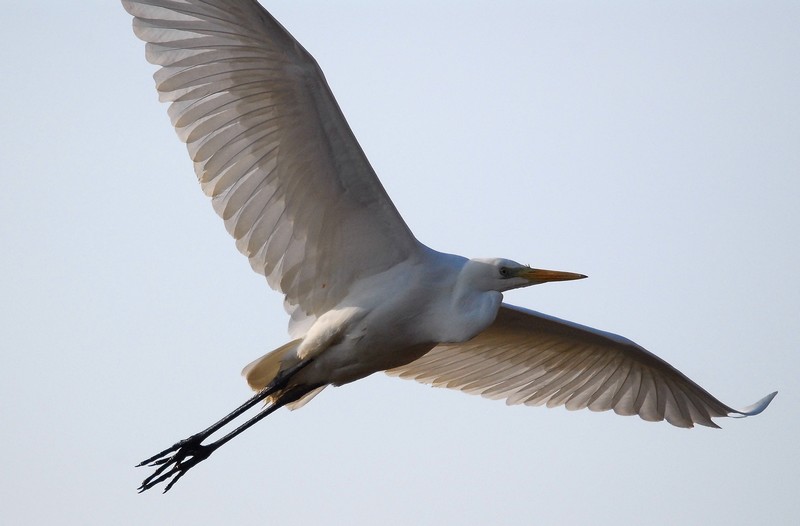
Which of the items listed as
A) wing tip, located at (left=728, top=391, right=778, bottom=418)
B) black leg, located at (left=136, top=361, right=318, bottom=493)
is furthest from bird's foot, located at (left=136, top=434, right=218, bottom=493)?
wing tip, located at (left=728, top=391, right=778, bottom=418)

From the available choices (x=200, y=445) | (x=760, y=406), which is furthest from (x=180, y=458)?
(x=760, y=406)

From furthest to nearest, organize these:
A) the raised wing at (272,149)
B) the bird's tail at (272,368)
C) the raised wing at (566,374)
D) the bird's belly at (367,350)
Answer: the raised wing at (566,374), the bird's tail at (272,368), the bird's belly at (367,350), the raised wing at (272,149)

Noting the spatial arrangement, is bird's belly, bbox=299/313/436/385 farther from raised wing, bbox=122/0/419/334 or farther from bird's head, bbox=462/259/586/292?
bird's head, bbox=462/259/586/292

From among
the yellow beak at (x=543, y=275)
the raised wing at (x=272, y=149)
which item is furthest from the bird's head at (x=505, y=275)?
the raised wing at (x=272, y=149)

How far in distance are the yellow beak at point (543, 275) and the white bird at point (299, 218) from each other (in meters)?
0.01

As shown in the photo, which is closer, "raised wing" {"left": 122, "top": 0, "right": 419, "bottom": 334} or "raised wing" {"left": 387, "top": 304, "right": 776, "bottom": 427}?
"raised wing" {"left": 122, "top": 0, "right": 419, "bottom": 334}

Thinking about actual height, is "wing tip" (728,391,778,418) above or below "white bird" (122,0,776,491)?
below

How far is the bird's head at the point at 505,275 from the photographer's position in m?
9.62

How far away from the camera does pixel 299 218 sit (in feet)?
31.7

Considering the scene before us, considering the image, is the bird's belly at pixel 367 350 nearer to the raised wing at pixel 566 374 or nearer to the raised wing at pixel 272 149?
the raised wing at pixel 272 149

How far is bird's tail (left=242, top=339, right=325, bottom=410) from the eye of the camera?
993cm

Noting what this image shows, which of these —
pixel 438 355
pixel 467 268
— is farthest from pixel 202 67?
pixel 438 355

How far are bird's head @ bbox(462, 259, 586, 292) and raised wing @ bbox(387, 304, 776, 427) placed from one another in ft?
5.22

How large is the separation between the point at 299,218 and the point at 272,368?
4.23 feet
